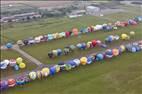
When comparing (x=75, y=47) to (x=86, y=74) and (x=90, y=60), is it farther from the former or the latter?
(x=86, y=74)

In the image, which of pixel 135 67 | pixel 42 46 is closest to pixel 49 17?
pixel 42 46

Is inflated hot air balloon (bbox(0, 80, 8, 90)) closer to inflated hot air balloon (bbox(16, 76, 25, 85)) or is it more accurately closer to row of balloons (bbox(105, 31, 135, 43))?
inflated hot air balloon (bbox(16, 76, 25, 85))

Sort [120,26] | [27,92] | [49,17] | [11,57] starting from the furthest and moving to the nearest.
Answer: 1. [49,17]
2. [120,26]
3. [11,57]
4. [27,92]

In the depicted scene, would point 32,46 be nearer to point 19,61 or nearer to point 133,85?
point 19,61

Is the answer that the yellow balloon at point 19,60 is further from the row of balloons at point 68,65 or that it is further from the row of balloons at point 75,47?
the row of balloons at point 75,47

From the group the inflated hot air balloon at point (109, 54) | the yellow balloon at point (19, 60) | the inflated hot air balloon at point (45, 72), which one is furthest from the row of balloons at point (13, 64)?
the inflated hot air balloon at point (109, 54)
